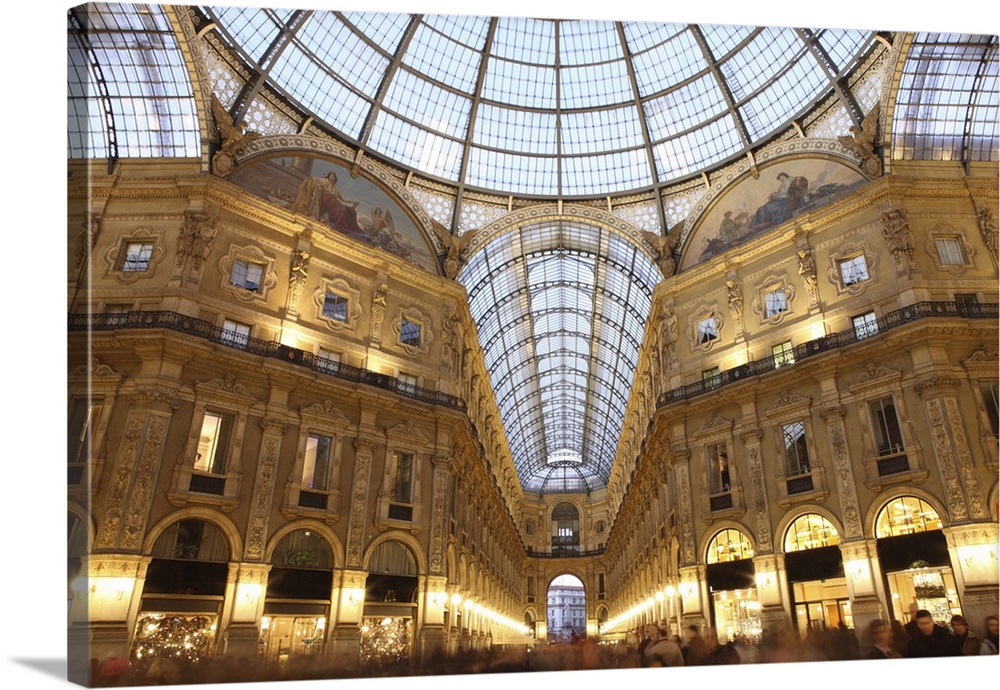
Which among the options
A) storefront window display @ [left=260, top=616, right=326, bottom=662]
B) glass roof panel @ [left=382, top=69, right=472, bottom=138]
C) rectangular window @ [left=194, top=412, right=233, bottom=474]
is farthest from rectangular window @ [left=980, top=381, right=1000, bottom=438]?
rectangular window @ [left=194, top=412, right=233, bottom=474]

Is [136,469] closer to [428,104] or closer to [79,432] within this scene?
[79,432]

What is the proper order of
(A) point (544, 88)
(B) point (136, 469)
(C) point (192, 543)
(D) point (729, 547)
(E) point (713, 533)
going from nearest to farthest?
(B) point (136, 469)
(C) point (192, 543)
(D) point (729, 547)
(E) point (713, 533)
(A) point (544, 88)

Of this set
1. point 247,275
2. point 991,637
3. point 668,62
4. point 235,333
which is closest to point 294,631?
point 235,333

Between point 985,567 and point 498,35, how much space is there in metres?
28.2

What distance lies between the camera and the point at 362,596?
24094 millimetres

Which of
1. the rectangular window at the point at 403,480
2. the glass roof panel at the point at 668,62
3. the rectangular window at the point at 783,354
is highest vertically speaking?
the glass roof panel at the point at 668,62

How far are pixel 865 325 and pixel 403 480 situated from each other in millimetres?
19985

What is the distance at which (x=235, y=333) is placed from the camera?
78.9 feet

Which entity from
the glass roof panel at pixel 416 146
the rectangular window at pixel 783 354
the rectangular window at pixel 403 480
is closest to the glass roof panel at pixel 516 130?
the glass roof panel at pixel 416 146

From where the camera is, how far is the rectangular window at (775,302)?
29.5 m

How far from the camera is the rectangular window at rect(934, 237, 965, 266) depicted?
24.0 meters

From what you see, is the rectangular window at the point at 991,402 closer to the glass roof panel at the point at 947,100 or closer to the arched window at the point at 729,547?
the glass roof panel at the point at 947,100

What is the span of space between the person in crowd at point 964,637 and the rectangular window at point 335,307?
2357 cm

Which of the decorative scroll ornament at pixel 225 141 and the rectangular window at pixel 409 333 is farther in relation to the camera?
the rectangular window at pixel 409 333
